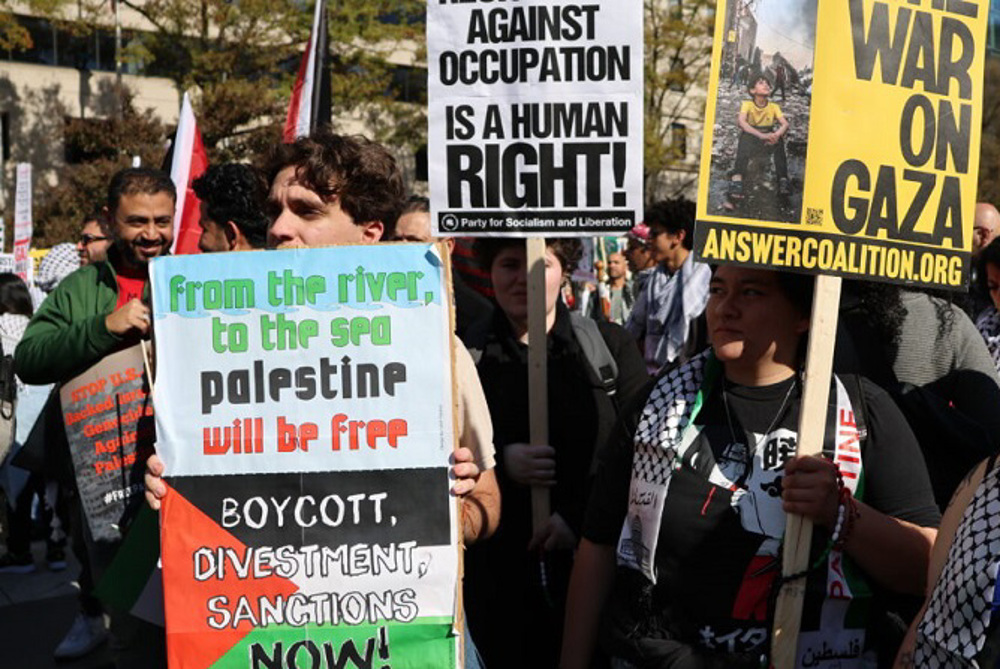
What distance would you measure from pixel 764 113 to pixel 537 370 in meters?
1.15

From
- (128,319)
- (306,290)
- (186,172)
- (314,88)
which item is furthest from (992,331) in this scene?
(186,172)

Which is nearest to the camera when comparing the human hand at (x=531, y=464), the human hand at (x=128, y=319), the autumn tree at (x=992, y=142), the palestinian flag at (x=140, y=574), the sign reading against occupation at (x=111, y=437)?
the palestinian flag at (x=140, y=574)

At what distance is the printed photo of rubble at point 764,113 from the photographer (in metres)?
2.74

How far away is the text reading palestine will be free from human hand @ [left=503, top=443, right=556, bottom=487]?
3.32 feet

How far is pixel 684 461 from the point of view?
2797mm

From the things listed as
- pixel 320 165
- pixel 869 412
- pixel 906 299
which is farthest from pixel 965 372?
pixel 320 165

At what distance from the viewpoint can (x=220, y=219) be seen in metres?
3.78

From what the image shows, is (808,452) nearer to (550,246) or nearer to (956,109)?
(956,109)

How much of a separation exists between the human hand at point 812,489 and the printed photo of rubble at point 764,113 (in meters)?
0.56

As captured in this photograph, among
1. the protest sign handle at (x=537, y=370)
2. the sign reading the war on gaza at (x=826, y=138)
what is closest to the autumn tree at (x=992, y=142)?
the protest sign handle at (x=537, y=370)

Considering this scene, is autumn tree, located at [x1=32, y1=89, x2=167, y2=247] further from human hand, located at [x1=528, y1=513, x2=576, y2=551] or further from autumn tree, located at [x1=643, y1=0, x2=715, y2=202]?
human hand, located at [x1=528, y1=513, x2=576, y2=551]

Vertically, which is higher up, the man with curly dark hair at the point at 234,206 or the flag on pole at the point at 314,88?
the flag on pole at the point at 314,88

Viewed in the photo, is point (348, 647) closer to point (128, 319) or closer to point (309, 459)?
point (309, 459)

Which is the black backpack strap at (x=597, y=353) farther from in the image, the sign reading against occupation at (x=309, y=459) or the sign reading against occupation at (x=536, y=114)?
the sign reading against occupation at (x=309, y=459)
